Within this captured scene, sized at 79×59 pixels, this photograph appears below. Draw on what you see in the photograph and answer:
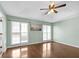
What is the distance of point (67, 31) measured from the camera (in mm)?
5410

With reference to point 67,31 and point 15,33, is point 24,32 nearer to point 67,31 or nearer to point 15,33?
point 15,33

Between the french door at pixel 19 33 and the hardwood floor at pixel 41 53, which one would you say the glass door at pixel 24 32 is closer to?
the french door at pixel 19 33

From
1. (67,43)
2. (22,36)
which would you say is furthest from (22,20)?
(67,43)

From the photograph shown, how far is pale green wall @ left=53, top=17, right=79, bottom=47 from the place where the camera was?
4.64m

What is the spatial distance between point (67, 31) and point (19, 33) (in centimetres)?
347

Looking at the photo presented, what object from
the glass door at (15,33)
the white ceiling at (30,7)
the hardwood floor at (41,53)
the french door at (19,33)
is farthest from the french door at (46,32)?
the white ceiling at (30,7)

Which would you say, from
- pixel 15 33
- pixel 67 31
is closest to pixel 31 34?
pixel 15 33

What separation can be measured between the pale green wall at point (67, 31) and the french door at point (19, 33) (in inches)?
114

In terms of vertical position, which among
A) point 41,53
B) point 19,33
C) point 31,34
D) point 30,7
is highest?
point 30,7

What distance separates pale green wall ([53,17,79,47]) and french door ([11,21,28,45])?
2.88 m

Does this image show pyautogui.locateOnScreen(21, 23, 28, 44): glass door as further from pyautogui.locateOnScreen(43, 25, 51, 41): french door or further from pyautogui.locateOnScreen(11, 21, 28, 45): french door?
pyautogui.locateOnScreen(43, 25, 51, 41): french door

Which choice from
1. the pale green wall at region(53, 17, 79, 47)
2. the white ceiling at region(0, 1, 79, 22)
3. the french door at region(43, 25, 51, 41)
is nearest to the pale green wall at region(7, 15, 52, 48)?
the french door at region(43, 25, 51, 41)

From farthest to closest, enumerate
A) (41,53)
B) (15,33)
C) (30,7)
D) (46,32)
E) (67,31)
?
(46,32) → (67,31) → (15,33) → (41,53) → (30,7)

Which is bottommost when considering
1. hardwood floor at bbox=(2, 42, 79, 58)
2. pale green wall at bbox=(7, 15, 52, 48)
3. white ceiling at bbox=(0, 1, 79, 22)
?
hardwood floor at bbox=(2, 42, 79, 58)
